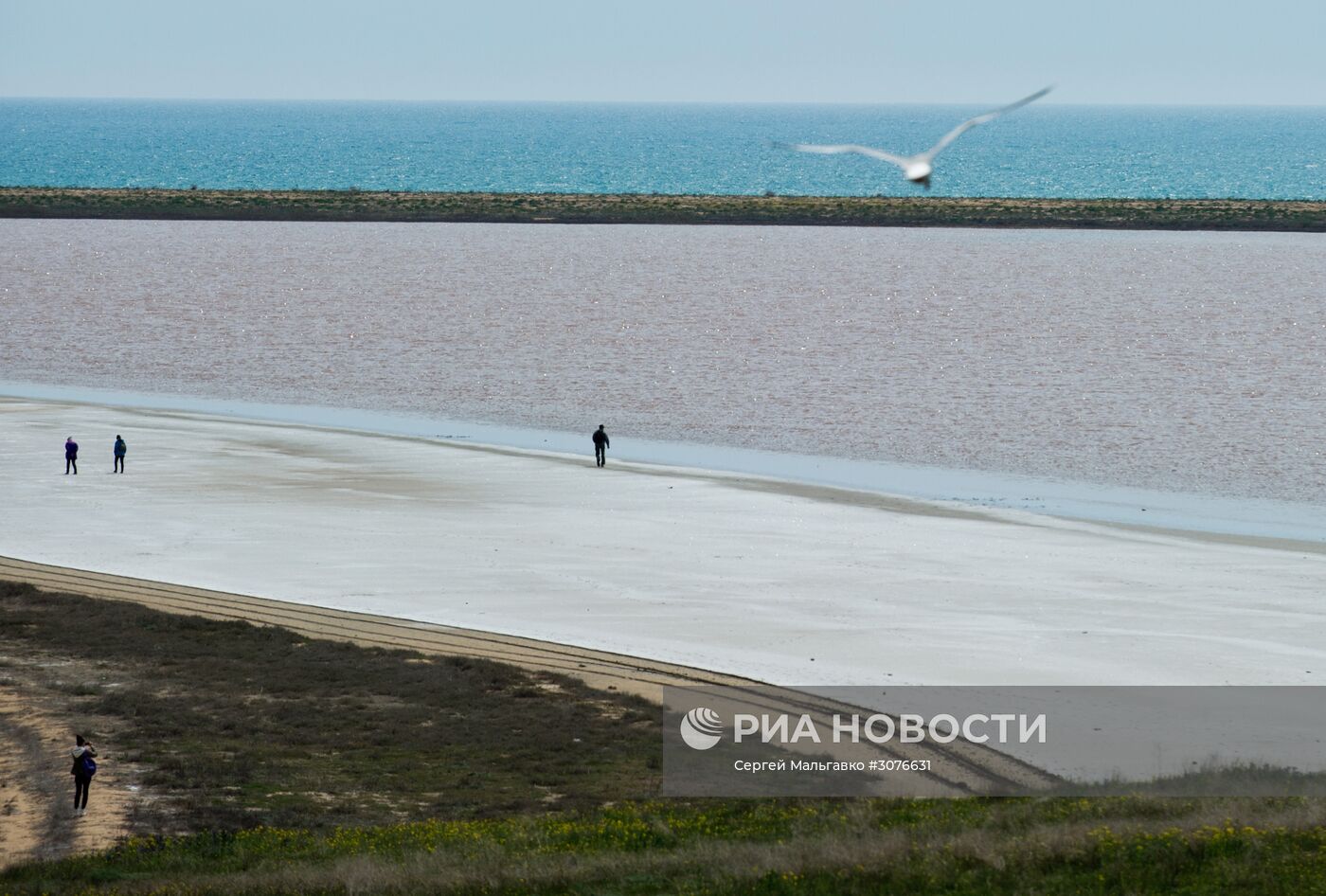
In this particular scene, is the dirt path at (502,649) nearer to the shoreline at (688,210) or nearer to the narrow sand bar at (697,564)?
the narrow sand bar at (697,564)

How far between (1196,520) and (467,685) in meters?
20.1

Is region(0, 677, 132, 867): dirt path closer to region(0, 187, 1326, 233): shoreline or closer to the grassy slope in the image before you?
the grassy slope

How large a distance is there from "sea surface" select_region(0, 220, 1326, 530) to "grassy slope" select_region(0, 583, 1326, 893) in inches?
793

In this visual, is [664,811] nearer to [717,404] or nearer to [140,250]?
[717,404]

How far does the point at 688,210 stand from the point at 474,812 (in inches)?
5041

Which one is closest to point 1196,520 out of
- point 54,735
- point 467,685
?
point 467,685

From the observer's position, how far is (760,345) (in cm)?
7925

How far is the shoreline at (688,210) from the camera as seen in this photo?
141m

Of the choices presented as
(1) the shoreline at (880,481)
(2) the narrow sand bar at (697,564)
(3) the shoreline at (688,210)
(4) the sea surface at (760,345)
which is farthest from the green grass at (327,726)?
(3) the shoreline at (688,210)

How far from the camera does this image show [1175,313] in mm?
91250

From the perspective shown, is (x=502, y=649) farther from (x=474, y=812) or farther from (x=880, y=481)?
(x=880, y=481)

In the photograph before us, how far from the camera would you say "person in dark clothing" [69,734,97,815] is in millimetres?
20453

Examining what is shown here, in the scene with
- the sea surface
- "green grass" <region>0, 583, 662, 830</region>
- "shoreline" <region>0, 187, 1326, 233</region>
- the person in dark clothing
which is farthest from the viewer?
"shoreline" <region>0, 187, 1326, 233</region>

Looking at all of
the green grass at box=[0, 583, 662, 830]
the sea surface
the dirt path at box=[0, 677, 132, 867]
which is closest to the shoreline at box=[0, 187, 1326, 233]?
the sea surface
